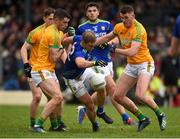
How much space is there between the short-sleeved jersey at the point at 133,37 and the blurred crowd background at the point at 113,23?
466 inches

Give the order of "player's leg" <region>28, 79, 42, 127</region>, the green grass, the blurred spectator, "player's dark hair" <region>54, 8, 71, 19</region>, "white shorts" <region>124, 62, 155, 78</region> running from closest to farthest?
the green grass
"player's dark hair" <region>54, 8, 71, 19</region>
"white shorts" <region>124, 62, 155, 78</region>
"player's leg" <region>28, 79, 42, 127</region>
the blurred spectator

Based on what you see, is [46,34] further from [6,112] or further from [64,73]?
[6,112]

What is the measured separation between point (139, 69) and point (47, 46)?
1960 mm

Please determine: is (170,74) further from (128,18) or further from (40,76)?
(40,76)

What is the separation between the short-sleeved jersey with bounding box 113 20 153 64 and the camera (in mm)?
15719

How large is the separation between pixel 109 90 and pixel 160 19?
14.5 metres

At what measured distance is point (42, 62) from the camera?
1535 centimetres

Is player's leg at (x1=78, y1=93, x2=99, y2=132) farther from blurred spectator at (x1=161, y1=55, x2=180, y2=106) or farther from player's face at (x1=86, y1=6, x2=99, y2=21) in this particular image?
blurred spectator at (x1=161, y1=55, x2=180, y2=106)

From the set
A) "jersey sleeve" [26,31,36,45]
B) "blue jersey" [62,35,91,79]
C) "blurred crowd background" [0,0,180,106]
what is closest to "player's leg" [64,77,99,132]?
"blue jersey" [62,35,91,79]

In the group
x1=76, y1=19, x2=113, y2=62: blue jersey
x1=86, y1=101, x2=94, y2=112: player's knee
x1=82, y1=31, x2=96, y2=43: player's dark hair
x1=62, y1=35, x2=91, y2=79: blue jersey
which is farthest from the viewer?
x1=76, y1=19, x2=113, y2=62: blue jersey

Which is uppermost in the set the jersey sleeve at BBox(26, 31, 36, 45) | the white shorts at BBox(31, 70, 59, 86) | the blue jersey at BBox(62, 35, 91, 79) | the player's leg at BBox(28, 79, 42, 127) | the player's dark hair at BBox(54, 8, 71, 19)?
the player's dark hair at BBox(54, 8, 71, 19)

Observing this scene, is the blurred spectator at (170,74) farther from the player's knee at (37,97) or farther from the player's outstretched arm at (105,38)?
the player's knee at (37,97)

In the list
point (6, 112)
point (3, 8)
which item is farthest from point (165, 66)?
point (3, 8)

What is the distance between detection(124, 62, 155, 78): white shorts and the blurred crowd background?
466 inches
